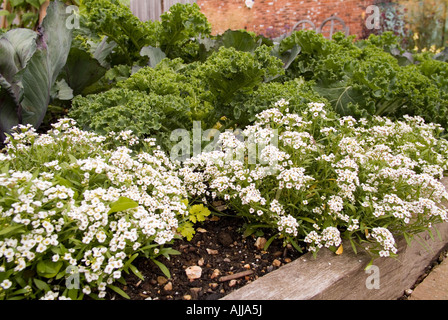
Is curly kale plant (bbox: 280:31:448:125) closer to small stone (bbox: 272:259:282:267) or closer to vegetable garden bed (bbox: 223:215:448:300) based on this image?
vegetable garden bed (bbox: 223:215:448:300)

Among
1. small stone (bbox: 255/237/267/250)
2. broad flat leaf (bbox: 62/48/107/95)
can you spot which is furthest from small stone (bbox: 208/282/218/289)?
broad flat leaf (bbox: 62/48/107/95)

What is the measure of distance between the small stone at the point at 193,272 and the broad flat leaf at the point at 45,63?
175cm

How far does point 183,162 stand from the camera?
2447 millimetres

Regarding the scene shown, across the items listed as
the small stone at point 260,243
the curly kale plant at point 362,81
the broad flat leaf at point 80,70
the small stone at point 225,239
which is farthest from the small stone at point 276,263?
the broad flat leaf at point 80,70

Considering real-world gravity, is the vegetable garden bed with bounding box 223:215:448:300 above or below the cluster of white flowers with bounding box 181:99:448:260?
below

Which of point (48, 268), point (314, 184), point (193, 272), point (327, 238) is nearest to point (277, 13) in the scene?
point (314, 184)

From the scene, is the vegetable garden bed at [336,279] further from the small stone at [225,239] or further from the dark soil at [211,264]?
the small stone at [225,239]

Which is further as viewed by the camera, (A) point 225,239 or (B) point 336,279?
(A) point 225,239

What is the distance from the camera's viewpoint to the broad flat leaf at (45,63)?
253 centimetres

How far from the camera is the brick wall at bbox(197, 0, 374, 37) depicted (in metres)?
12.7

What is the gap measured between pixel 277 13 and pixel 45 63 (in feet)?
42.4

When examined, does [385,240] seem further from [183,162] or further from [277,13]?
[277,13]
